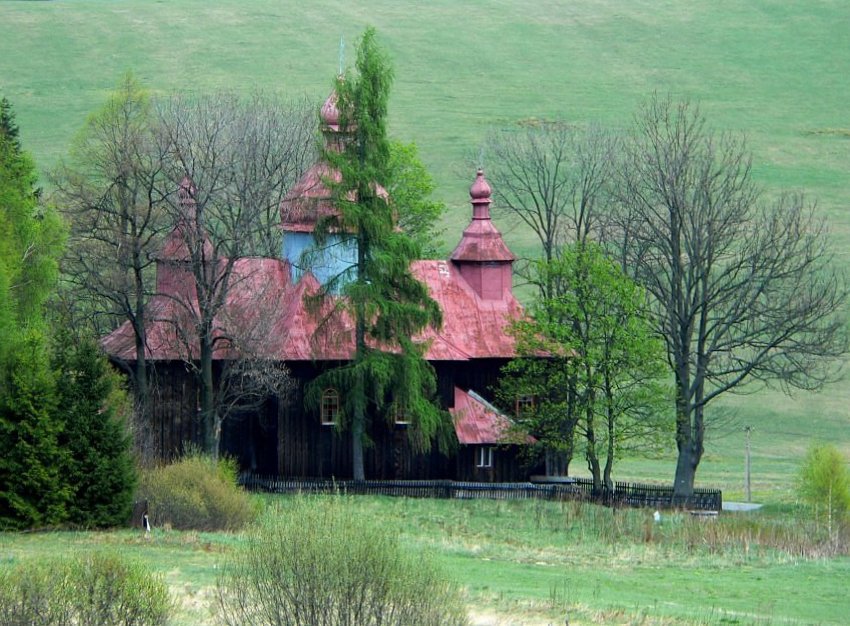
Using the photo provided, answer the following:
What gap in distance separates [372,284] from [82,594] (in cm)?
2523

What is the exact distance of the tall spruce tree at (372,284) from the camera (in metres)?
43.5

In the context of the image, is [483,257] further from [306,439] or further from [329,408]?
[306,439]

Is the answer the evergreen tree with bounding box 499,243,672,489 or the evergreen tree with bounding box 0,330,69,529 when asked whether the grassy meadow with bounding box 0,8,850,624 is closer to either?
the evergreen tree with bounding box 0,330,69,529

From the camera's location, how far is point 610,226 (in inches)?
2105

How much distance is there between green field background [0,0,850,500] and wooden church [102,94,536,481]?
3405 cm

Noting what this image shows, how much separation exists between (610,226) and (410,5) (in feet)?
265

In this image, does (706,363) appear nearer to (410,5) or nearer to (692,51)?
(692,51)

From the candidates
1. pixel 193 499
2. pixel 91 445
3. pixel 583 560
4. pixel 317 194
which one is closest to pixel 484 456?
pixel 317 194

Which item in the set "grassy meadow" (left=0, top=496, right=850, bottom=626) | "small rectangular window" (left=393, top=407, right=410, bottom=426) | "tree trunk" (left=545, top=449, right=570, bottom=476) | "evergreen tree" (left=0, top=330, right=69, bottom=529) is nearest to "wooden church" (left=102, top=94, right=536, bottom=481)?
"small rectangular window" (left=393, top=407, right=410, bottom=426)

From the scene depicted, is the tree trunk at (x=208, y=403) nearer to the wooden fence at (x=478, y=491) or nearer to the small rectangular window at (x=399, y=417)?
the wooden fence at (x=478, y=491)

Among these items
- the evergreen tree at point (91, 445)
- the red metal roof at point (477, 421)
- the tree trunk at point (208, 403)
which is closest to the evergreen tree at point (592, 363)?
the red metal roof at point (477, 421)

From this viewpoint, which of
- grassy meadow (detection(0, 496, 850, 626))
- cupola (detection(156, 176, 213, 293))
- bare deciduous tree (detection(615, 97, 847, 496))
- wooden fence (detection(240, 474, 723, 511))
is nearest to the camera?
grassy meadow (detection(0, 496, 850, 626))

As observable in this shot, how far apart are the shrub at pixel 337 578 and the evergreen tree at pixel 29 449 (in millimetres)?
15526

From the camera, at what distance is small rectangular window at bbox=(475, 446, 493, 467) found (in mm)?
46906
